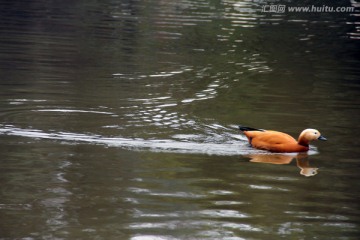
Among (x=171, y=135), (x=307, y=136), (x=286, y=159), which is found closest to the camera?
(x=286, y=159)

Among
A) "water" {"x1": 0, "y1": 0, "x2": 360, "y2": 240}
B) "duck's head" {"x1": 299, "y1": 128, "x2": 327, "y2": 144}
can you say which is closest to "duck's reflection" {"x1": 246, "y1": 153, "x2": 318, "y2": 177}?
"water" {"x1": 0, "y1": 0, "x2": 360, "y2": 240}

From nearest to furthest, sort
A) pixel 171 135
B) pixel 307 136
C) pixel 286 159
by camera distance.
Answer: pixel 286 159 → pixel 307 136 → pixel 171 135

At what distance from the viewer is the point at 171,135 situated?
13.6 metres

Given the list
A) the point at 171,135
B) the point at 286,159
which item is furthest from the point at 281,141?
the point at 171,135

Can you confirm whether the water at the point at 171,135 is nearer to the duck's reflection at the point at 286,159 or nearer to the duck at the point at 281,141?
the duck's reflection at the point at 286,159

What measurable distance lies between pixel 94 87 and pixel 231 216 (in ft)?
29.1

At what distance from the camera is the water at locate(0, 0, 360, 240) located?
9.42 m

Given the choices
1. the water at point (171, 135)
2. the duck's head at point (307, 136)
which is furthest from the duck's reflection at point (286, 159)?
the duck's head at point (307, 136)

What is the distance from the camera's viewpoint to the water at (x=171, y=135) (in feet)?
30.9

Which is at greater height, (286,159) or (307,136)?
(307,136)

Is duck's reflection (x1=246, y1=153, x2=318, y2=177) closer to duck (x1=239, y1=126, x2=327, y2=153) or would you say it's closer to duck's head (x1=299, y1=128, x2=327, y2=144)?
duck (x1=239, y1=126, x2=327, y2=153)

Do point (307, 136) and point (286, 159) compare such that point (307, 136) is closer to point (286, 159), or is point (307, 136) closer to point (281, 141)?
point (281, 141)

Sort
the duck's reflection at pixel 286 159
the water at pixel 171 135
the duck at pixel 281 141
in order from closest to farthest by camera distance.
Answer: the water at pixel 171 135, the duck's reflection at pixel 286 159, the duck at pixel 281 141

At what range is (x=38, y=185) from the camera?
34.5 ft
